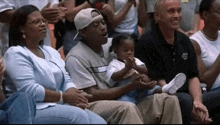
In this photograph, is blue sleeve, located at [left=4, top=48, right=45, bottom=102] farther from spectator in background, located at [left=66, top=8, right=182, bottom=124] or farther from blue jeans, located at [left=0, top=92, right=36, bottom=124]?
spectator in background, located at [left=66, top=8, right=182, bottom=124]

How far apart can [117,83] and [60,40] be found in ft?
3.08

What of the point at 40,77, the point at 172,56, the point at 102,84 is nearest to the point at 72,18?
the point at 102,84

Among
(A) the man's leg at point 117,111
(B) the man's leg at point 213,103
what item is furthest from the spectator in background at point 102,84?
(B) the man's leg at point 213,103

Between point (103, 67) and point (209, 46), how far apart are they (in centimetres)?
111

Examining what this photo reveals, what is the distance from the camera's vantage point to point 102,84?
3.22m

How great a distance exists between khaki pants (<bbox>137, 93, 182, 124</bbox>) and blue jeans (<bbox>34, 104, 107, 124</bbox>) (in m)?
0.41

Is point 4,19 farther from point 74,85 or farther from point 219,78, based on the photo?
point 219,78

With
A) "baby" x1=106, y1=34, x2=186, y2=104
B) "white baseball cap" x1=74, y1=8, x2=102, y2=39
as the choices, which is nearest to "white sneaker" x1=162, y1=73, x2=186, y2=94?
"baby" x1=106, y1=34, x2=186, y2=104

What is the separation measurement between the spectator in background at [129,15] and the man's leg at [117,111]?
1.08 meters

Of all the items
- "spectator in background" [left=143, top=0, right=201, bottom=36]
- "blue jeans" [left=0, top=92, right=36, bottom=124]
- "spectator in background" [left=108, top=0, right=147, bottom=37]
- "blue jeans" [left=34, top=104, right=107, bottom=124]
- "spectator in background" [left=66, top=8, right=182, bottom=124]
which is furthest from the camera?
"spectator in background" [left=143, top=0, right=201, bottom=36]

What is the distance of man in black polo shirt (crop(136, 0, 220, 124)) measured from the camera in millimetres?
3404

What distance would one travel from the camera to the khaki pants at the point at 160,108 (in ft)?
9.83

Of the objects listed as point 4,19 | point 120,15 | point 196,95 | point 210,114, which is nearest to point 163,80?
point 196,95

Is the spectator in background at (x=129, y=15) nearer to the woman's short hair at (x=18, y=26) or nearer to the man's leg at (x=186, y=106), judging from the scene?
the man's leg at (x=186, y=106)
